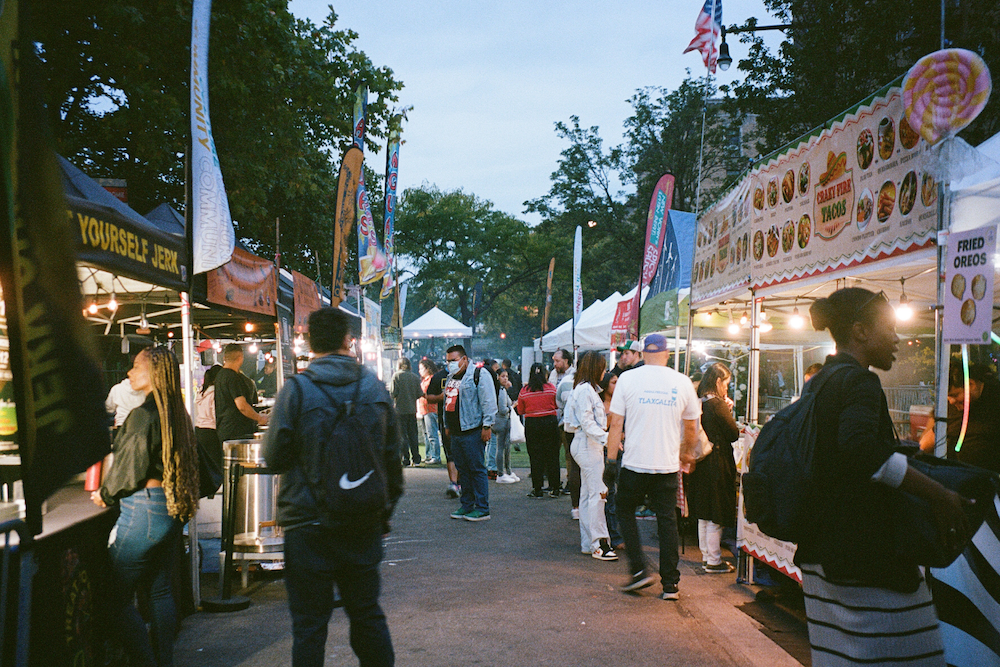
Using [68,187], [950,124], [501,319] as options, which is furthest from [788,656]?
[501,319]

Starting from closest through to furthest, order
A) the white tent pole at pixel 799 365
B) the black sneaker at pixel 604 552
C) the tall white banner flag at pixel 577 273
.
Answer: the black sneaker at pixel 604 552 → the white tent pole at pixel 799 365 → the tall white banner flag at pixel 577 273

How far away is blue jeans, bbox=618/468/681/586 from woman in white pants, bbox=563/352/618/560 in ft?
4.33

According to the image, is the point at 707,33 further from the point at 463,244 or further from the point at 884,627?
the point at 463,244

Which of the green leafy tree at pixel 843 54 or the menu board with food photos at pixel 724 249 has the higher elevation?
the green leafy tree at pixel 843 54

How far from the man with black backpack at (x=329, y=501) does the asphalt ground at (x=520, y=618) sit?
1429mm

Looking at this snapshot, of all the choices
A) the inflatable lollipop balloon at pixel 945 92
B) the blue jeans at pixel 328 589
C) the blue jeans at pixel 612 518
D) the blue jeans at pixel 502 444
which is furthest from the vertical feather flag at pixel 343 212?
the inflatable lollipop balloon at pixel 945 92

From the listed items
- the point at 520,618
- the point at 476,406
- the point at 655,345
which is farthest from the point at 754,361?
the point at 476,406

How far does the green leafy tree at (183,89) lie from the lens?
1262 centimetres

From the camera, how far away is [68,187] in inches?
200

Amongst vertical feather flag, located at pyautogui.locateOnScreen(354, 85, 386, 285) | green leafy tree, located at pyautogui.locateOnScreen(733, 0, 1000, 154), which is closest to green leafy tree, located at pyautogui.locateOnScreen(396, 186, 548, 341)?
green leafy tree, located at pyautogui.locateOnScreen(733, 0, 1000, 154)

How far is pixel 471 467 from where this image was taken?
9.41 metres

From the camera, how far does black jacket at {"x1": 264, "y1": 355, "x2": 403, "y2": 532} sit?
3.37 m

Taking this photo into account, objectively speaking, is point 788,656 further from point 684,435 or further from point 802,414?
point 802,414

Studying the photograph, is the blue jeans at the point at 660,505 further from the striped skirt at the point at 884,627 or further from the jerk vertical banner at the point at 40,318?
the jerk vertical banner at the point at 40,318
